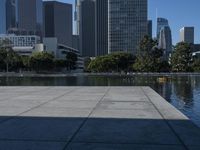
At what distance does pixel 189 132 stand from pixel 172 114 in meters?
3.51

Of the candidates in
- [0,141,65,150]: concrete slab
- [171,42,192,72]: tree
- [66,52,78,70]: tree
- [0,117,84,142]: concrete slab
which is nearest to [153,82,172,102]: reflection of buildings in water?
[0,117,84,142]: concrete slab

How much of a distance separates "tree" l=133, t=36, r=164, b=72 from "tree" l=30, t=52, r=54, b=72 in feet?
157

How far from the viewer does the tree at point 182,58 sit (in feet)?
389

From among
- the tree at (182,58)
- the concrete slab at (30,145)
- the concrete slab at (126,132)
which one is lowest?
the concrete slab at (30,145)

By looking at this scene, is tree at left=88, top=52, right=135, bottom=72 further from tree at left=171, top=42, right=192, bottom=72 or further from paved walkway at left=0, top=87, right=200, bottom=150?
paved walkway at left=0, top=87, right=200, bottom=150

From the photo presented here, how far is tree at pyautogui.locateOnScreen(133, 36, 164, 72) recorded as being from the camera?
119125 mm

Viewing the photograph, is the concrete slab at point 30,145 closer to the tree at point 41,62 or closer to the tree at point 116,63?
the tree at point 116,63

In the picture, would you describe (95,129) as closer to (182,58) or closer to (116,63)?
(182,58)

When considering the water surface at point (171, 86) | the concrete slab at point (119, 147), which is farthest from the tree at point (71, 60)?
the concrete slab at point (119, 147)

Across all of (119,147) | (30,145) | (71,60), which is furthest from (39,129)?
(71,60)

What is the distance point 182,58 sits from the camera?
396 feet

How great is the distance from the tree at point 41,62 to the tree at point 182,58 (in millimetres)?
55036

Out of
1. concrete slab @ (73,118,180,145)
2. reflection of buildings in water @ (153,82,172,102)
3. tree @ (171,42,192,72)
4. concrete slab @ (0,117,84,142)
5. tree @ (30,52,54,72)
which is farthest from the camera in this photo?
tree @ (30,52,54,72)

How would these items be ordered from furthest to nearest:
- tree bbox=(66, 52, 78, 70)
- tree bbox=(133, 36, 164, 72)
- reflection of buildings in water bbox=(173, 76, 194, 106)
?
1. tree bbox=(66, 52, 78, 70)
2. tree bbox=(133, 36, 164, 72)
3. reflection of buildings in water bbox=(173, 76, 194, 106)
